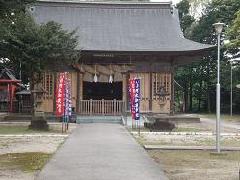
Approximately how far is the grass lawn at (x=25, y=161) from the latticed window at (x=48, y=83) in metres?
20.2

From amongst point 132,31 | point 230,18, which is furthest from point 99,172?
point 230,18

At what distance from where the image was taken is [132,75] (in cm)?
3478

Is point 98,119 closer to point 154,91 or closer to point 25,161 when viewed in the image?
point 154,91

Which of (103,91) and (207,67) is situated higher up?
(207,67)

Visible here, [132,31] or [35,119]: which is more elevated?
[132,31]

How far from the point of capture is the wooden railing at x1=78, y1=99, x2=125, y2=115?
33.9 m

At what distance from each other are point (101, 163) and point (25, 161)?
204 cm

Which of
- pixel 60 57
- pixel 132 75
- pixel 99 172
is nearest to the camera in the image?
pixel 99 172

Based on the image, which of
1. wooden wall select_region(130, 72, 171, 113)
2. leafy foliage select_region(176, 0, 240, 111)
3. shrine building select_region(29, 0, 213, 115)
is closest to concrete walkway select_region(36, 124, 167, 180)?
shrine building select_region(29, 0, 213, 115)

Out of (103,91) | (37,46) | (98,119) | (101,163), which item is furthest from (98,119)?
(101,163)

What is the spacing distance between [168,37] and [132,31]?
285cm

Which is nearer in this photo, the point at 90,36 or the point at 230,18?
the point at 90,36

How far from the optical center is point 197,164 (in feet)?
41.6

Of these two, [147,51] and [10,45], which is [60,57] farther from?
[147,51]
